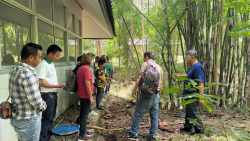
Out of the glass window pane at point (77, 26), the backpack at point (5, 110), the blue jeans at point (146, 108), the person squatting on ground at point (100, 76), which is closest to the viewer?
the backpack at point (5, 110)

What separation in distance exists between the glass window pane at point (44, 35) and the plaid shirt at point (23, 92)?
1710mm

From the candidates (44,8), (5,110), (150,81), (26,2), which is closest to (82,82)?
(150,81)

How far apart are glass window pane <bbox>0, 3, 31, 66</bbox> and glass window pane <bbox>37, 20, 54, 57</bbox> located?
0.41m

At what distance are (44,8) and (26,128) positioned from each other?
2.46 m

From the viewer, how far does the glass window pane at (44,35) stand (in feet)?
9.47

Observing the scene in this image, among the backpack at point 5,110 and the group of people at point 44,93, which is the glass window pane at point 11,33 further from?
the backpack at point 5,110

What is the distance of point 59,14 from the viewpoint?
386 centimetres

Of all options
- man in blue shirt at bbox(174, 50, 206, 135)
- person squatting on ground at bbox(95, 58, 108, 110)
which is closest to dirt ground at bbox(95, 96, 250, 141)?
man in blue shirt at bbox(174, 50, 206, 135)

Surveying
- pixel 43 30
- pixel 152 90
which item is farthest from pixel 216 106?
pixel 43 30

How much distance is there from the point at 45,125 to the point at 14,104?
978 mm

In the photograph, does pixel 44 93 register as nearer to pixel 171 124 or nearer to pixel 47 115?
pixel 47 115

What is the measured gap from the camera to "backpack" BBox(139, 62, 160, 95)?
103 inches

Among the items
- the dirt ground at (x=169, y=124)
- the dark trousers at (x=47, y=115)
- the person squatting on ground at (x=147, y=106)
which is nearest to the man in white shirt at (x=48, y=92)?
the dark trousers at (x=47, y=115)

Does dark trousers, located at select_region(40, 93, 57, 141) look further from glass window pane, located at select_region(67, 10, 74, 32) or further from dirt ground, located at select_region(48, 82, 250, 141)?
glass window pane, located at select_region(67, 10, 74, 32)
